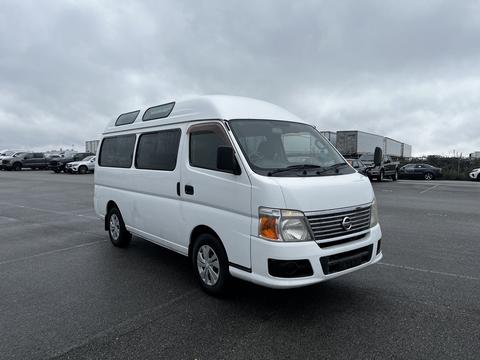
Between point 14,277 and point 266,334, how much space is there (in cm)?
386

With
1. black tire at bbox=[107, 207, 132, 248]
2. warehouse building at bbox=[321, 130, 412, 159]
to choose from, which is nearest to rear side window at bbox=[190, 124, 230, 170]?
black tire at bbox=[107, 207, 132, 248]

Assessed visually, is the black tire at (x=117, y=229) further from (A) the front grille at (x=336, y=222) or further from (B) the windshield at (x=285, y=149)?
(A) the front grille at (x=336, y=222)

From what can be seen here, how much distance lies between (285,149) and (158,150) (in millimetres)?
2034

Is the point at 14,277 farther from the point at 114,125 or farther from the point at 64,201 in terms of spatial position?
the point at 64,201

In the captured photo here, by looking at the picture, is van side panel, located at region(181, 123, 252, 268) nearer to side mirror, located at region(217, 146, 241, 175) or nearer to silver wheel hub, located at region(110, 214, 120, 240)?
side mirror, located at region(217, 146, 241, 175)

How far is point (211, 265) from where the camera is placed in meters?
4.46

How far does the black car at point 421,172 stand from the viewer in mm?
31516

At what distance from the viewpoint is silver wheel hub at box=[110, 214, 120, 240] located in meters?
6.81

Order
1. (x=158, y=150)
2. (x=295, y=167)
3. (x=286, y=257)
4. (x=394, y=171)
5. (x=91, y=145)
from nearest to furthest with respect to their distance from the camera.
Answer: (x=286, y=257) → (x=295, y=167) → (x=158, y=150) → (x=394, y=171) → (x=91, y=145)

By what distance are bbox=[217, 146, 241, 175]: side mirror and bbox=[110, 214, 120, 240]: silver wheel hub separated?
3.54 meters

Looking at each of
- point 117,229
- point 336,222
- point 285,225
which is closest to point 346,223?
point 336,222

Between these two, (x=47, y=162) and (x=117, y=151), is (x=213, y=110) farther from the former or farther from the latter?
(x=47, y=162)

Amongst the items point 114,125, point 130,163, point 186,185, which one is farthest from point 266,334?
point 114,125

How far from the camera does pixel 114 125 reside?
7105 millimetres
